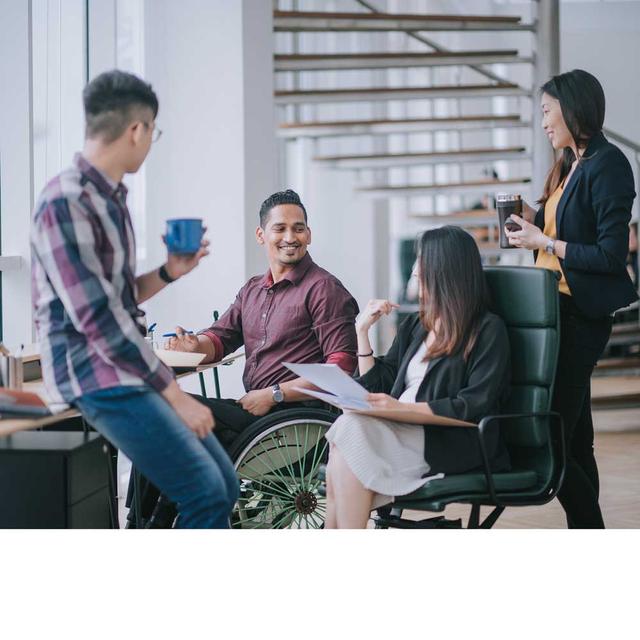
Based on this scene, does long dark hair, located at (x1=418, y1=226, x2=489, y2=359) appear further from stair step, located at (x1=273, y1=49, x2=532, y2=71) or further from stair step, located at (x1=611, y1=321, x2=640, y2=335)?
stair step, located at (x1=611, y1=321, x2=640, y2=335)

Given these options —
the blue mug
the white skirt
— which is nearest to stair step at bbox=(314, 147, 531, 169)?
the white skirt

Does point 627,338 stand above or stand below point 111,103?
below

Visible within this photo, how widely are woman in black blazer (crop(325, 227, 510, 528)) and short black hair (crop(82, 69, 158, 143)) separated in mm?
884

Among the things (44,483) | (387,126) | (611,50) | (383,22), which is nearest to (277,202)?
(44,483)

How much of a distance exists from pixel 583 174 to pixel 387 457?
3.14 feet

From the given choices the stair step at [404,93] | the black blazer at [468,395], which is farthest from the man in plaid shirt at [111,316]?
the stair step at [404,93]

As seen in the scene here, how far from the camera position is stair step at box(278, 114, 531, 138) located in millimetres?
5895

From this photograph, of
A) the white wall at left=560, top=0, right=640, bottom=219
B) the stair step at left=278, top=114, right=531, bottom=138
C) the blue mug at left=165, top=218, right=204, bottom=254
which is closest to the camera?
the blue mug at left=165, top=218, right=204, bottom=254

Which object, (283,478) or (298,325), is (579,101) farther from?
(283,478)

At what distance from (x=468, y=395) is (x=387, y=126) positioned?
148 inches

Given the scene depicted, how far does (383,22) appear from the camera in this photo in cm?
543
